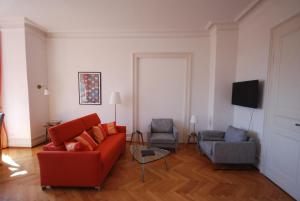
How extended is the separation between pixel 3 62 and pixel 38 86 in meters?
0.87

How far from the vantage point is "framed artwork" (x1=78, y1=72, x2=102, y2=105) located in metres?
4.27

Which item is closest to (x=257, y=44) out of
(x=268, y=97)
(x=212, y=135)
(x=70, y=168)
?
(x=268, y=97)

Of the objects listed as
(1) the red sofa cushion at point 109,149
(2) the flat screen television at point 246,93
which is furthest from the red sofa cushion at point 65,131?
(2) the flat screen television at point 246,93

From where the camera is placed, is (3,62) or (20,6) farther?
(3,62)

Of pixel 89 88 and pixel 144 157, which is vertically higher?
pixel 89 88

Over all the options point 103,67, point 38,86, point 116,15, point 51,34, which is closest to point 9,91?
point 38,86

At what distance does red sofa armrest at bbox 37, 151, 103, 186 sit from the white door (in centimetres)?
274

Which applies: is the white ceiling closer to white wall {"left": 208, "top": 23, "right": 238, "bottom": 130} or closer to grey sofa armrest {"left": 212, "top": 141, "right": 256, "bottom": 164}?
white wall {"left": 208, "top": 23, "right": 238, "bottom": 130}

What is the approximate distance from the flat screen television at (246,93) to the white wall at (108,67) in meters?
0.85

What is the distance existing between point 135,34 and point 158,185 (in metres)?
3.57

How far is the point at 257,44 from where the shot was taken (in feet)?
9.67

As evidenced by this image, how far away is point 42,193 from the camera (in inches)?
85.4

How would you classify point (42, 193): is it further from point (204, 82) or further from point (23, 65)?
point (204, 82)

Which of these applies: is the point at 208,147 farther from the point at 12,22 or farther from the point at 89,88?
the point at 12,22
